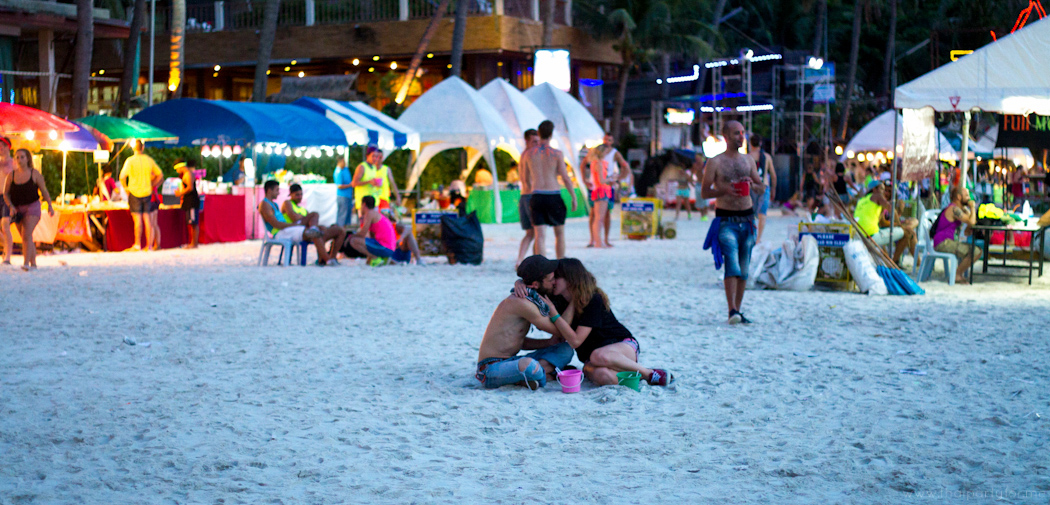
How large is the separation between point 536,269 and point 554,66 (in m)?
27.8

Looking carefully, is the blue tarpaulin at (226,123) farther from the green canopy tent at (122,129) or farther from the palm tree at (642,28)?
the palm tree at (642,28)

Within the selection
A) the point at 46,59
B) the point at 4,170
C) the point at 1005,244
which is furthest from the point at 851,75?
the point at 4,170


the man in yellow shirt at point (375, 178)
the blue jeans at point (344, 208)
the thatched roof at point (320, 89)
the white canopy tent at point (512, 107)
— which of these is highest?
the thatched roof at point (320, 89)

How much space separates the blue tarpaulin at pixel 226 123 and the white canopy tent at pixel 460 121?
4052mm

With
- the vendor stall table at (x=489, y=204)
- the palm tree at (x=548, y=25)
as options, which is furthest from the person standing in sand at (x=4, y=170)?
the palm tree at (x=548, y=25)

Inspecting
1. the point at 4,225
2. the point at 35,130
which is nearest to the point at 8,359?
the point at 4,225

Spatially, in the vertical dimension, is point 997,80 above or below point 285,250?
above

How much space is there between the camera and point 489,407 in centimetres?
547

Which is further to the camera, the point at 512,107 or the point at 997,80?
the point at 512,107

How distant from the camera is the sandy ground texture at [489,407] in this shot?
411 cm

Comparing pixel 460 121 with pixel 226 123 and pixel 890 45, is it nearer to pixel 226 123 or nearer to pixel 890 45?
pixel 226 123

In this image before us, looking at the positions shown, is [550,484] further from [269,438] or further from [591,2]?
A: [591,2]

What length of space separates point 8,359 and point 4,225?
265 inches

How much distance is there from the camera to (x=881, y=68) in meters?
52.8
